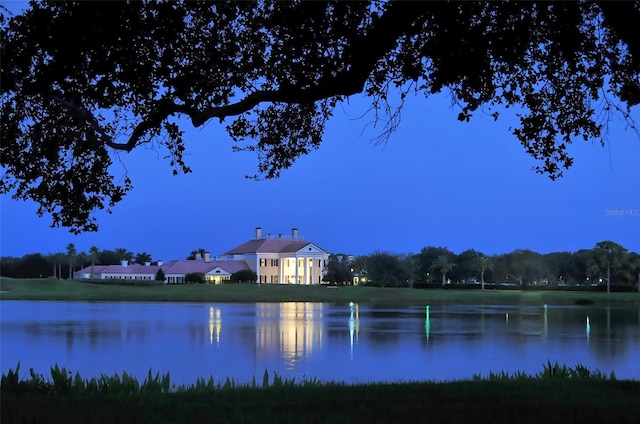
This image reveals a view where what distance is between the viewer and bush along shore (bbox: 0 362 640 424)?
7723 millimetres

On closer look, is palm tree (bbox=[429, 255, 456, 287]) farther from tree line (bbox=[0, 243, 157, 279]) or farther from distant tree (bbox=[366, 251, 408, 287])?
tree line (bbox=[0, 243, 157, 279])

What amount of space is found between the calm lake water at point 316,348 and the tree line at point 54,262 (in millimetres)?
100514

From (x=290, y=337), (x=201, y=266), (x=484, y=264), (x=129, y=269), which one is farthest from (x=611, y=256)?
(x=129, y=269)

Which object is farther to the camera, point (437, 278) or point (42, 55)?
point (437, 278)

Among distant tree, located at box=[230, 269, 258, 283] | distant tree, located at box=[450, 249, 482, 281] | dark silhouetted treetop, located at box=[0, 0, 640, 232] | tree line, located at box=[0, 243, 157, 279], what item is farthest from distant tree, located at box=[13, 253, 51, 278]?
dark silhouetted treetop, located at box=[0, 0, 640, 232]

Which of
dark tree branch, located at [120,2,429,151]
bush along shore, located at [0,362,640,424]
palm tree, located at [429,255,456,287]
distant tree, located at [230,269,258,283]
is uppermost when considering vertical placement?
dark tree branch, located at [120,2,429,151]

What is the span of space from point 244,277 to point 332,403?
10295 cm

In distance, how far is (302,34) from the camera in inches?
368

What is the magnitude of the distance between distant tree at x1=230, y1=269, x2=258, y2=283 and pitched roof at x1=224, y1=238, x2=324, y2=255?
32.4 feet

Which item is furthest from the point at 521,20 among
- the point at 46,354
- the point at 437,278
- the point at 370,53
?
the point at 437,278

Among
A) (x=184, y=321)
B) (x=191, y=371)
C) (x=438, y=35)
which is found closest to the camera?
(x=438, y=35)

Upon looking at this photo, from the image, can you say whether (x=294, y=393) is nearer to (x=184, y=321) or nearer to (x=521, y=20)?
(x=521, y=20)

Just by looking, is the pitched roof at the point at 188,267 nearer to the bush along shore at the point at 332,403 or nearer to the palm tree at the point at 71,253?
the palm tree at the point at 71,253

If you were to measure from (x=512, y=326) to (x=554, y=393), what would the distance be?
2905 cm
